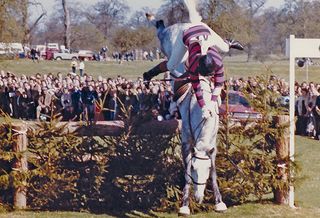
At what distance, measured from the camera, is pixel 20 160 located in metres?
10.3

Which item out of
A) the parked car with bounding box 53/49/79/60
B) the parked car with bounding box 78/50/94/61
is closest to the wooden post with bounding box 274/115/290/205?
the parked car with bounding box 53/49/79/60

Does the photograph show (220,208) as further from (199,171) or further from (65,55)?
(65,55)

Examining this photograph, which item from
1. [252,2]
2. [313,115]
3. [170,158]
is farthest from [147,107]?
[252,2]

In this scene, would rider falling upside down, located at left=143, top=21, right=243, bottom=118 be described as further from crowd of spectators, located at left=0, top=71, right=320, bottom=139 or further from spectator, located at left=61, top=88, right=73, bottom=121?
spectator, located at left=61, top=88, right=73, bottom=121

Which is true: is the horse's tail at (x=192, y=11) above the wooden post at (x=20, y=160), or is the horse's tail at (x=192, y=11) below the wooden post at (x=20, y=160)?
above

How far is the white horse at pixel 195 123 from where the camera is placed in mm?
9000

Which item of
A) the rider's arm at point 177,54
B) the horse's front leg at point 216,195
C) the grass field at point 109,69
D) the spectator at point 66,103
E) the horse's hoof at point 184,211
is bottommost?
the horse's hoof at point 184,211

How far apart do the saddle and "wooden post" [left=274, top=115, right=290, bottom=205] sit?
1.81 metres

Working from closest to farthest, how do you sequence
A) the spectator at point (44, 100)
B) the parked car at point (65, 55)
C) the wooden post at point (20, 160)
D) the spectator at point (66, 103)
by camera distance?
the wooden post at point (20, 160)
the spectator at point (66, 103)
the spectator at point (44, 100)
the parked car at point (65, 55)

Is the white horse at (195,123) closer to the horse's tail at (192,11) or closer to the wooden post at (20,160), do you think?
the horse's tail at (192,11)

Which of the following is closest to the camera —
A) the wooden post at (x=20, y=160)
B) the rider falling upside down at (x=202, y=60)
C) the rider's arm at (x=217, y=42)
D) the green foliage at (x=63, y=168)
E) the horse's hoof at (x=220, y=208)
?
the rider falling upside down at (x=202, y=60)

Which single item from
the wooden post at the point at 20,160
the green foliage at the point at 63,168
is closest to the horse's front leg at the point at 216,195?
the green foliage at the point at 63,168

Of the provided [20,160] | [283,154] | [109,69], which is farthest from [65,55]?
[283,154]

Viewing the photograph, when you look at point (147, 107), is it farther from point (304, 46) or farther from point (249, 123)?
point (304, 46)
